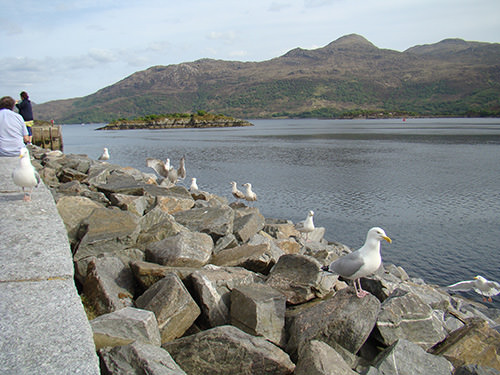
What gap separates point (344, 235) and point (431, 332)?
12123mm

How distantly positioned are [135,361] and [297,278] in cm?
353

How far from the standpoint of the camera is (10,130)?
10.6 m

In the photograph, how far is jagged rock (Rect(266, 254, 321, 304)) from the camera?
270 inches

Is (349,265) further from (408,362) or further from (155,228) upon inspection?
(155,228)

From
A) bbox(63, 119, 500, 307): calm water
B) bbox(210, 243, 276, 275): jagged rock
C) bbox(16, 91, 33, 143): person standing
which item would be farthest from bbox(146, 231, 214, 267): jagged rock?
bbox(16, 91, 33, 143): person standing

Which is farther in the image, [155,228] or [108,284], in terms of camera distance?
[155,228]

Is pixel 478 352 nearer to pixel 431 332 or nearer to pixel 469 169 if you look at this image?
pixel 431 332

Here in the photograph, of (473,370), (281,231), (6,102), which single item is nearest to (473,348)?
(473,370)

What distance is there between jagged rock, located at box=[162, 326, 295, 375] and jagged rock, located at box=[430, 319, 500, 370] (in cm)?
300

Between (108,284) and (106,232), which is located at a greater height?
(106,232)

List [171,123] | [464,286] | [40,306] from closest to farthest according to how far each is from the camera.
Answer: [40,306] < [464,286] < [171,123]

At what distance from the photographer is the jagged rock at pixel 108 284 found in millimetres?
5688

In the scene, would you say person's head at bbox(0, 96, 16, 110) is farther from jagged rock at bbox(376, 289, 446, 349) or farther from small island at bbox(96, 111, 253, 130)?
small island at bbox(96, 111, 253, 130)

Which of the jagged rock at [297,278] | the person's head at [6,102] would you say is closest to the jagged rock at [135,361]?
the jagged rock at [297,278]
